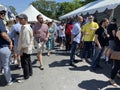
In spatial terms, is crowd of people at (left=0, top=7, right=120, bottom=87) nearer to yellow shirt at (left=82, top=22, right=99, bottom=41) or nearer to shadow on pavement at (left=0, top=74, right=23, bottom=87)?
yellow shirt at (left=82, top=22, right=99, bottom=41)

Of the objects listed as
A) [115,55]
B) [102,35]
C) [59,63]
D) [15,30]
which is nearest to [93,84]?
[115,55]

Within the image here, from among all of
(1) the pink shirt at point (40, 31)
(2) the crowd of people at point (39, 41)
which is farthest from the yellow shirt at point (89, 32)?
(1) the pink shirt at point (40, 31)

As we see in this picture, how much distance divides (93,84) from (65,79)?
1.03 metres

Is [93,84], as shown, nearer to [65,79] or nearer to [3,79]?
[65,79]

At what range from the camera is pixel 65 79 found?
9008 mm

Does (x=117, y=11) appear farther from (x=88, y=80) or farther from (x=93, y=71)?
(x=88, y=80)

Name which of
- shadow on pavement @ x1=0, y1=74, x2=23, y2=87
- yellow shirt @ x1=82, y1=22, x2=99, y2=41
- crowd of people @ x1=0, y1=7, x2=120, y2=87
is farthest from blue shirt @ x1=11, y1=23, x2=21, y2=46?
yellow shirt @ x1=82, y1=22, x2=99, y2=41

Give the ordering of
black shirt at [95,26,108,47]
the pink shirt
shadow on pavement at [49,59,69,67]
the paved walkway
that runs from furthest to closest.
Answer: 1. shadow on pavement at [49,59,69,67]
2. the pink shirt
3. black shirt at [95,26,108,47]
4. the paved walkway

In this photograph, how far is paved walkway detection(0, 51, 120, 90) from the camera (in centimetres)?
807

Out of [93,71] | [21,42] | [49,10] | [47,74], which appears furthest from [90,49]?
[49,10]

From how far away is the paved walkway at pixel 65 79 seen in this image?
8.07 meters

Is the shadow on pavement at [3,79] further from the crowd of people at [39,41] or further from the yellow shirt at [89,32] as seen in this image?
the yellow shirt at [89,32]

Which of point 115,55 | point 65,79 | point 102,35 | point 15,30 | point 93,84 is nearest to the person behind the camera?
point 115,55

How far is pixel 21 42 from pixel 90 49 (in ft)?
13.3
